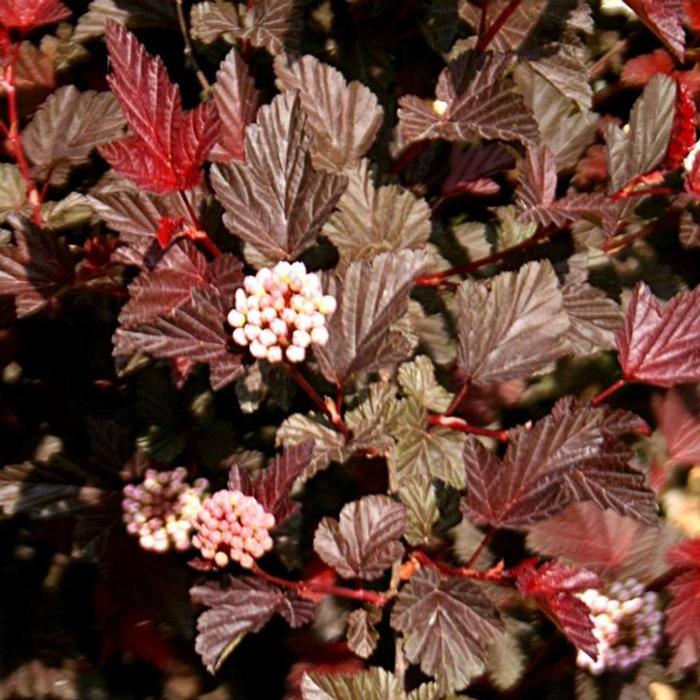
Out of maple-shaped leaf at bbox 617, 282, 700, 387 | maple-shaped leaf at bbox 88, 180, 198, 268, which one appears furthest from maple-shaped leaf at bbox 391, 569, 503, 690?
maple-shaped leaf at bbox 88, 180, 198, 268

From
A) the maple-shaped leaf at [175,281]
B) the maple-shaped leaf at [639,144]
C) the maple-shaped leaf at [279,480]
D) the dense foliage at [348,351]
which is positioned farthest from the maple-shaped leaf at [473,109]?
the maple-shaped leaf at [279,480]

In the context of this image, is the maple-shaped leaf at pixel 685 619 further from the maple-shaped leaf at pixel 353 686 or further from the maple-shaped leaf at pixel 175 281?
the maple-shaped leaf at pixel 175 281

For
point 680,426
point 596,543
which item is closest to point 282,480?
point 596,543

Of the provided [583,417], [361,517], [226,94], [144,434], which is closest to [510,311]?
[583,417]

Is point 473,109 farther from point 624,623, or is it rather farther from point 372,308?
point 624,623

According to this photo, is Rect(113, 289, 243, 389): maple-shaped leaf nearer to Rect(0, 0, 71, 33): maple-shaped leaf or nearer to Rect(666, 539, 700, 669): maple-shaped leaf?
Rect(0, 0, 71, 33): maple-shaped leaf

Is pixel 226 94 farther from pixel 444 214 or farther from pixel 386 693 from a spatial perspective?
pixel 386 693
